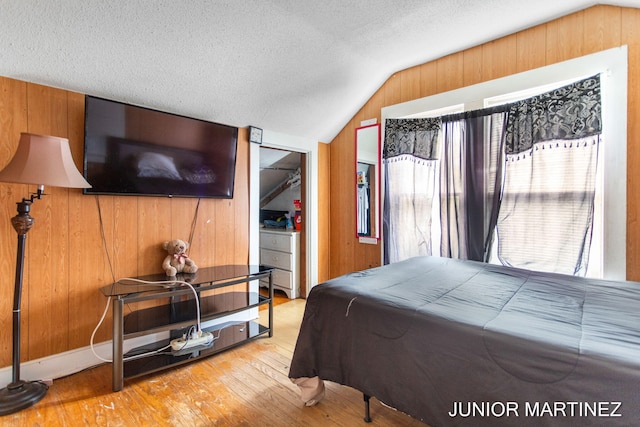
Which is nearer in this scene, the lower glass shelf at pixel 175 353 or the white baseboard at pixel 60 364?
the white baseboard at pixel 60 364

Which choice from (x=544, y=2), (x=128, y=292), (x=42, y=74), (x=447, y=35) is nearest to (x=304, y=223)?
(x=128, y=292)

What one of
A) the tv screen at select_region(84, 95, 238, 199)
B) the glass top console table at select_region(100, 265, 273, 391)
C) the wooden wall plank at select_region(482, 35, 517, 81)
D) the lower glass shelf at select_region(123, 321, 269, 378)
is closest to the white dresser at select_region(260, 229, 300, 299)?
the glass top console table at select_region(100, 265, 273, 391)

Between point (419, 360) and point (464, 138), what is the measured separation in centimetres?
208

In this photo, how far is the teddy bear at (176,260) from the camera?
239 centimetres

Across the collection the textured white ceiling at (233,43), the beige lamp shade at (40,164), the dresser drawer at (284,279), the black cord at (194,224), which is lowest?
the dresser drawer at (284,279)

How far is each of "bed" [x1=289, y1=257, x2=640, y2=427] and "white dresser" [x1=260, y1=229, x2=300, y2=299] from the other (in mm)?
1967

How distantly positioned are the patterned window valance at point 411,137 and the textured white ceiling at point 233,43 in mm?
608

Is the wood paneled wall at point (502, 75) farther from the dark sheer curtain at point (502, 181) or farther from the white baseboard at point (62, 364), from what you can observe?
the white baseboard at point (62, 364)

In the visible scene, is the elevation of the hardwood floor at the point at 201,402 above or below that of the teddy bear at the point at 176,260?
below

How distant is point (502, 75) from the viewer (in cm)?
255

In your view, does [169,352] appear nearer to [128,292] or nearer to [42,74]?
[128,292]

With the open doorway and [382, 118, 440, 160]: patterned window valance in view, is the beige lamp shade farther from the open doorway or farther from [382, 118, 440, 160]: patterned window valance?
[382, 118, 440, 160]: patterned window valance

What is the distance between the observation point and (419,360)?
124cm

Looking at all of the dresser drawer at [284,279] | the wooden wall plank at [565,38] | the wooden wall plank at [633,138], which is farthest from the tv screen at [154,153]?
the wooden wall plank at [633,138]
